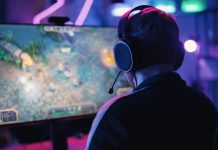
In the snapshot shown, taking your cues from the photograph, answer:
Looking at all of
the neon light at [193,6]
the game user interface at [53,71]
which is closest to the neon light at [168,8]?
the neon light at [193,6]

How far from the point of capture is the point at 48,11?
1.98m

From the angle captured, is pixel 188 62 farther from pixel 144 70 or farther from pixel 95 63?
pixel 144 70

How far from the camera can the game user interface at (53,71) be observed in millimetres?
1533

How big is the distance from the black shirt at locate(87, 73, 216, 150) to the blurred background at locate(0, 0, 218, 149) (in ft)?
3.97

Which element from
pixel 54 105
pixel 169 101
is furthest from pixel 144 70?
pixel 54 105

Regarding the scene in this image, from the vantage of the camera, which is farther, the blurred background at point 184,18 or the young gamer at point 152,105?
the blurred background at point 184,18

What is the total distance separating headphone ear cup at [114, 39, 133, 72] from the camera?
3.21 feet

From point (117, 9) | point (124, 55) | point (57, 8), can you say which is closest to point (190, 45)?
point (117, 9)

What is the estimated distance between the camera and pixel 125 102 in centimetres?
85

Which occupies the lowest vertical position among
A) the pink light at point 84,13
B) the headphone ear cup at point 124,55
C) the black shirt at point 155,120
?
the black shirt at point 155,120

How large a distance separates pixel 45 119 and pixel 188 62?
55.0 inches

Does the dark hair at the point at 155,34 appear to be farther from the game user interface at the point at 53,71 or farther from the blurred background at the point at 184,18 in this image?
the blurred background at the point at 184,18

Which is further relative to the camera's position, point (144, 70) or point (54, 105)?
point (54, 105)

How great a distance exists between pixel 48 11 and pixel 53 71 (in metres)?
0.49
